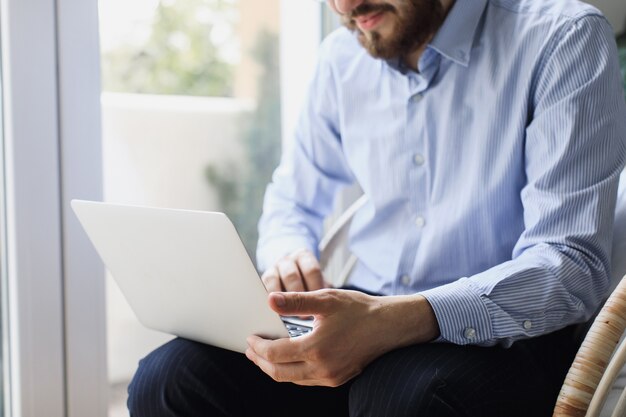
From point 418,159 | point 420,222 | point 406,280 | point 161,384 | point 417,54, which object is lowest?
point 161,384

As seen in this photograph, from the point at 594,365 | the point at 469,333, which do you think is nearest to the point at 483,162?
the point at 469,333

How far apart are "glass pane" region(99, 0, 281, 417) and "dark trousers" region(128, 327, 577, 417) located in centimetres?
55

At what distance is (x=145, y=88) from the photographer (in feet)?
6.42

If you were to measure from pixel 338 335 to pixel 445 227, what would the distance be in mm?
385

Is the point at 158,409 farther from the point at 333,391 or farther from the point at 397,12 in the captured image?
the point at 397,12

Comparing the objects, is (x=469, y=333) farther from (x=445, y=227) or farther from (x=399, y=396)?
(x=445, y=227)

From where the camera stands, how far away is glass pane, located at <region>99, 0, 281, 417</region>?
5.83 feet

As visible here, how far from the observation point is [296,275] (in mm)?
1408

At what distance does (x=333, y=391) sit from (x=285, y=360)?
271mm

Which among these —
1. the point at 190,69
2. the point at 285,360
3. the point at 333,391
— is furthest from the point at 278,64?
the point at 285,360

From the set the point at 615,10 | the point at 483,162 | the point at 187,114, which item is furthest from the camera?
the point at 187,114

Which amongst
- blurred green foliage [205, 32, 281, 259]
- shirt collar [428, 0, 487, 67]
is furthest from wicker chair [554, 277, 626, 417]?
blurred green foliage [205, 32, 281, 259]

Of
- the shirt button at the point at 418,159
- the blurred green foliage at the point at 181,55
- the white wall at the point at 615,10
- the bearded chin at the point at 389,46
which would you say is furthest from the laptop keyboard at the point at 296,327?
the white wall at the point at 615,10

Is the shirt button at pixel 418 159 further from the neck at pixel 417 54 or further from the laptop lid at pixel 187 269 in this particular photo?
the laptop lid at pixel 187 269
